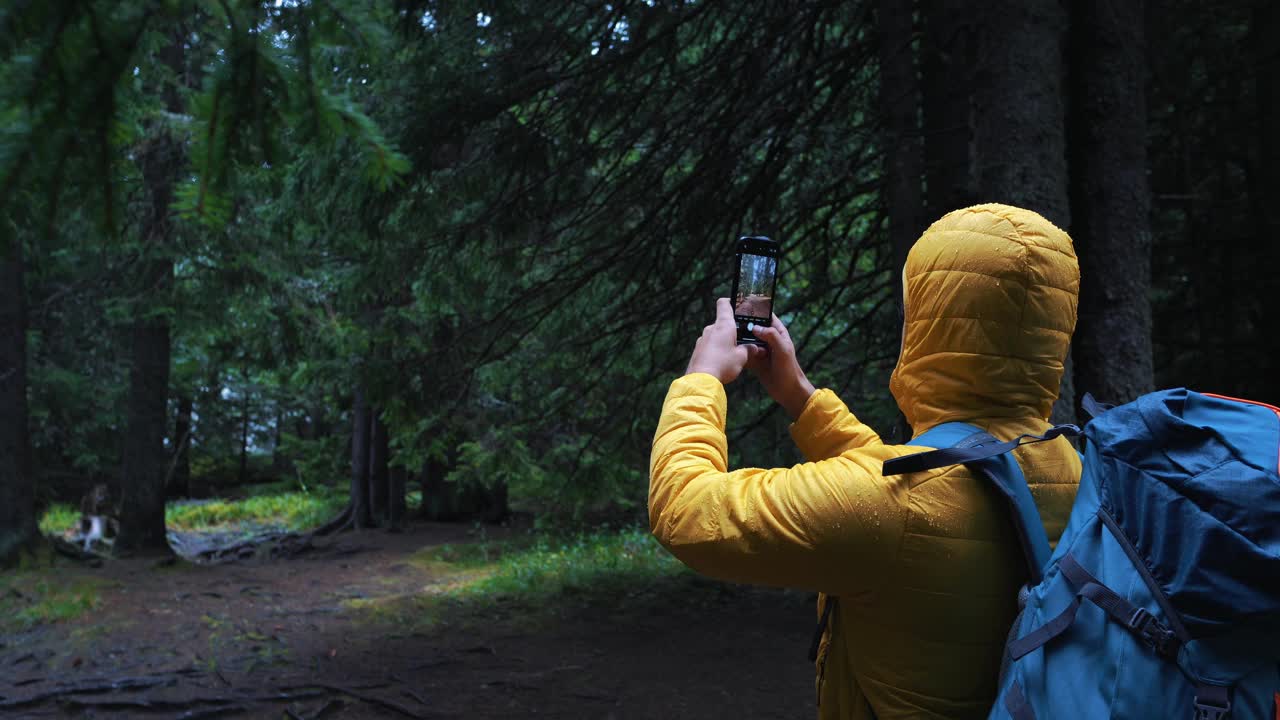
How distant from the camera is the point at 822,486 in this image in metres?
1.47

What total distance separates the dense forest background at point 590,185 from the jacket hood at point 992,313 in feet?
5.68

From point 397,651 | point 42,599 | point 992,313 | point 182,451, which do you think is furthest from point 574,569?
point 182,451

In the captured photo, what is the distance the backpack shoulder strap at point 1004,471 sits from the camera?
147cm

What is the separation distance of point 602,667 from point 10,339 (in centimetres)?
871

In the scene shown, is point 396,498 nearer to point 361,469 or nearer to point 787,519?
point 361,469

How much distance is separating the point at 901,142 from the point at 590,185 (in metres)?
3.30

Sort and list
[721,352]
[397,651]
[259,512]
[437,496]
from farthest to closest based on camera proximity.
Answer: [259,512] < [437,496] < [397,651] < [721,352]

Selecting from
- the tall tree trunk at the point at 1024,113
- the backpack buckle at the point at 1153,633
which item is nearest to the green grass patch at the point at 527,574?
the tall tree trunk at the point at 1024,113

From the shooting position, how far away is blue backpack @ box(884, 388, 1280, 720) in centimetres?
116

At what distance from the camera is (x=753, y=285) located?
1.94 meters

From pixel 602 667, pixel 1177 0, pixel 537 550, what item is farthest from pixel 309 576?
pixel 1177 0

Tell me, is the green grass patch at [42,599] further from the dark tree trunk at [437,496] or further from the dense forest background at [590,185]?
the dark tree trunk at [437,496]

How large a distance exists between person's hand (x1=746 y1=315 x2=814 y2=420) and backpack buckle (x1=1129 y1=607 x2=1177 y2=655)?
818 mm

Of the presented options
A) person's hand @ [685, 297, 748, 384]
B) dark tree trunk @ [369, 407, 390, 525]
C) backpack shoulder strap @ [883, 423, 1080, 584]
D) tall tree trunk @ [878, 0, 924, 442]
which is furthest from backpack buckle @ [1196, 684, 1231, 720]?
dark tree trunk @ [369, 407, 390, 525]
